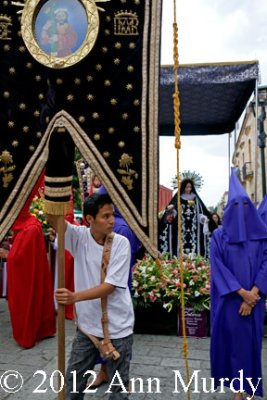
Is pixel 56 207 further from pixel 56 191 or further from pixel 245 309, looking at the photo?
pixel 245 309

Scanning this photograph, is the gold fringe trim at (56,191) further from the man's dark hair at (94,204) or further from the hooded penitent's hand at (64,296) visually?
the hooded penitent's hand at (64,296)

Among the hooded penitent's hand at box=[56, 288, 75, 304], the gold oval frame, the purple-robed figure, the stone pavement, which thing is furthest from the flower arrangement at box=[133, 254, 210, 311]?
the gold oval frame

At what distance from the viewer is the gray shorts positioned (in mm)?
2623

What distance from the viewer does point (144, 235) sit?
3078 mm

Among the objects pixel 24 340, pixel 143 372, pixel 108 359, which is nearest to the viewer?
pixel 108 359

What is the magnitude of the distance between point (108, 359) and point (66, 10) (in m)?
2.34

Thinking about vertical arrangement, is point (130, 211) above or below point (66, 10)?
below

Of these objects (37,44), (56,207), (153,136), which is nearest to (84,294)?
(56,207)

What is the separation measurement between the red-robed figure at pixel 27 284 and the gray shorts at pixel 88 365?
8.31ft

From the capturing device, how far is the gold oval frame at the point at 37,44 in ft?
10.0

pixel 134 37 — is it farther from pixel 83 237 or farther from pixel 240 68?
pixel 240 68

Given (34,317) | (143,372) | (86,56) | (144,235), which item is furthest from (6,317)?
(86,56)

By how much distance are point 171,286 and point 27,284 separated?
1.77 m

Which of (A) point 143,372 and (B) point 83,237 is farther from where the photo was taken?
Answer: (A) point 143,372
